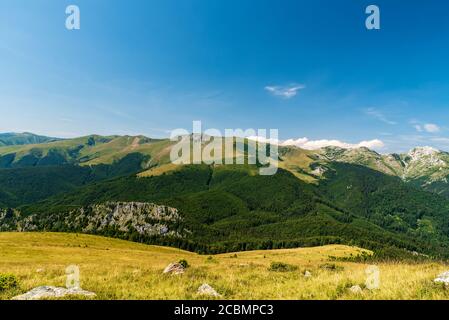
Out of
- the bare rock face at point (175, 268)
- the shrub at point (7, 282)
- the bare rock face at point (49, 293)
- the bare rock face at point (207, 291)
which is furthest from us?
the bare rock face at point (175, 268)

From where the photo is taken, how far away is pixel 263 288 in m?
15.7

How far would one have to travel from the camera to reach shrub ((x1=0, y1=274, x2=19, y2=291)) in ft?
50.8

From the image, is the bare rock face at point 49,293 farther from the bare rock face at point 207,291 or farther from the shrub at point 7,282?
the bare rock face at point 207,291

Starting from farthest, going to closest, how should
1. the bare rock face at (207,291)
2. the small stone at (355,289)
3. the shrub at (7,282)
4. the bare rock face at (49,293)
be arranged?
the shrub at (7,282) → the bare rock face at (207,291) → the small stone at (355,289) → the bare rock face at (49,293)

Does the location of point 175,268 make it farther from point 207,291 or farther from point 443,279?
point 443,279

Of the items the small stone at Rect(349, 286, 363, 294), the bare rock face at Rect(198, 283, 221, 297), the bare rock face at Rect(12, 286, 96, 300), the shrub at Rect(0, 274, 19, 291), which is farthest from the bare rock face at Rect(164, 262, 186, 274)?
the small stone at Rect(349, 286, 363, 294)

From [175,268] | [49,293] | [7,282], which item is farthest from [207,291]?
[175,268]

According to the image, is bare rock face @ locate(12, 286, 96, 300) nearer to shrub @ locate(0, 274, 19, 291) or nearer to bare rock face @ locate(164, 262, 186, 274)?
shrub @ locate(0, 274, 19, 291)

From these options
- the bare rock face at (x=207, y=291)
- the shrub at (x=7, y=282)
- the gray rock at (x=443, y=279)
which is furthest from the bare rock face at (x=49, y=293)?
the gray rock at (x=443, y=279)

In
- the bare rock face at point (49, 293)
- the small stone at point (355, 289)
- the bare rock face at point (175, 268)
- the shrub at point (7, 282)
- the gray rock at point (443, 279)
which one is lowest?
the bare rock face at point (175, 268)

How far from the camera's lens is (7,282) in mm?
15742

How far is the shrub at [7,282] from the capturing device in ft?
50.8
